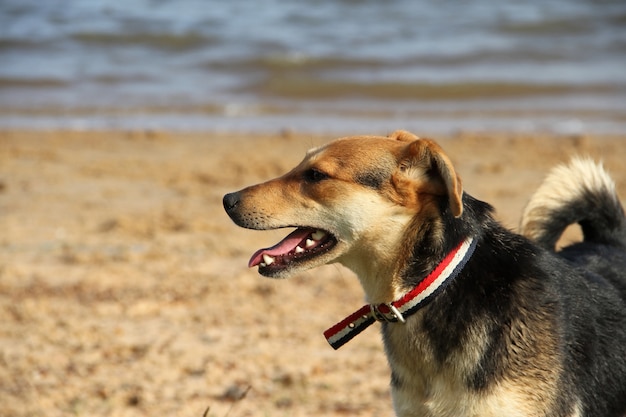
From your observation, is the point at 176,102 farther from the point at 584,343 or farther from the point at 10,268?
the point at 584,343

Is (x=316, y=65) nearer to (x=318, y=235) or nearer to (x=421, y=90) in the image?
(x=421, y=90)

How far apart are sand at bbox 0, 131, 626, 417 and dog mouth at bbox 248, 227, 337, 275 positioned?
2.29ft

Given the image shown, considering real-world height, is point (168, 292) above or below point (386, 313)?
below

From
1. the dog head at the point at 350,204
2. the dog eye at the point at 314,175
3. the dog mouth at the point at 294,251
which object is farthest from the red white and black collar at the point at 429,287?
the dog eye at the point at 314,175

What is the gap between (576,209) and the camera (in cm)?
454

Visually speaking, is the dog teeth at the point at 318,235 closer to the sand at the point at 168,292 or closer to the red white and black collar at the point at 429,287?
the red white and black collar at the point at 429,287

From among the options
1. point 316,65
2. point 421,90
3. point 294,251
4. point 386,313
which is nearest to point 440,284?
point 386,313

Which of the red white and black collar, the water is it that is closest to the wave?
the water

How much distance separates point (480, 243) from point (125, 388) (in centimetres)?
240

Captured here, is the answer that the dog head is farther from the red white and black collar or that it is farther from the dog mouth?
the red white and black collar

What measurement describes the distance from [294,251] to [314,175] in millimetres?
283

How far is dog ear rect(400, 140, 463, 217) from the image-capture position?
320 centimetres

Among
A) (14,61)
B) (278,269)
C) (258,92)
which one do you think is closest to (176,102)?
(258,92)

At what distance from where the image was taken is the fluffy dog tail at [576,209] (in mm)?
4543
